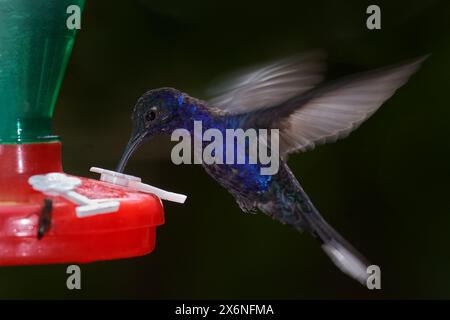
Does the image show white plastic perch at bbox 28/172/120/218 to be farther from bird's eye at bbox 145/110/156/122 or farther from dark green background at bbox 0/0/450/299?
dark green background at bbox 0/0/450/299

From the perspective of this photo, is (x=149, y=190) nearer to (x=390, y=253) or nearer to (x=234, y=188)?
(x=234, y=188)

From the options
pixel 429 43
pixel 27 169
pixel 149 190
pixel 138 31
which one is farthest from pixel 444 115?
pixel 27 169

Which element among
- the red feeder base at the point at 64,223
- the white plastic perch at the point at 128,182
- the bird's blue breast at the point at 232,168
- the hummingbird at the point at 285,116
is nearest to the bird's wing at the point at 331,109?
the hummingbird at the point at 285,116

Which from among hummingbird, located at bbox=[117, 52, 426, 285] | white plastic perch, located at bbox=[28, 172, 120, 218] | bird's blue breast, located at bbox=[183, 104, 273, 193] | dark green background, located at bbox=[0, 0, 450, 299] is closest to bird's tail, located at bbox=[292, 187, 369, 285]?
hummingbird, located at bbox=[117, 52, 426, 285]

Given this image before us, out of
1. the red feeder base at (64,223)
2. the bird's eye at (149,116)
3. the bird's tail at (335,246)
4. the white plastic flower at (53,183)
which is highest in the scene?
the bird's eye at (149,116)

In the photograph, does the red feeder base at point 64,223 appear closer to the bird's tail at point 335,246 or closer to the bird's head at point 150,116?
the bird's head at point 150,116

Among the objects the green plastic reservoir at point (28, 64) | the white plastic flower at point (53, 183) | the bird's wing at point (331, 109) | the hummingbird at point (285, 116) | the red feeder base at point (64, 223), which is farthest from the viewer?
the green plastic reservoir at point (28, 64)

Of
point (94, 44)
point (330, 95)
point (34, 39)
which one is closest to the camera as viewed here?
point (330, 95)
